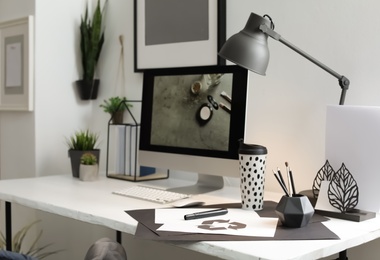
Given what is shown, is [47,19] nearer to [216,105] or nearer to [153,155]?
[153,155]

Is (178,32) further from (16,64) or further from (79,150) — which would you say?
(16,64)

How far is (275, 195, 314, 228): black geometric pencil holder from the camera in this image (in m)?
1.28

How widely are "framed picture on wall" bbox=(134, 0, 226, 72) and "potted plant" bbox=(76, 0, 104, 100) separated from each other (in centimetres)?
26

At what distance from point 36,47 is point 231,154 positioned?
49.2 inches

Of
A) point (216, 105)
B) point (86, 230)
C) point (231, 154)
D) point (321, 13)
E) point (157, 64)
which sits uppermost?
point (321, 13)

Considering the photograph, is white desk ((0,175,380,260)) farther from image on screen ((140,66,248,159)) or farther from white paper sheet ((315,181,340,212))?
image on screen ((140,66,248,159))

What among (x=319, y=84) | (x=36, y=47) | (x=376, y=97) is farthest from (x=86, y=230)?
(x=376, y=97)

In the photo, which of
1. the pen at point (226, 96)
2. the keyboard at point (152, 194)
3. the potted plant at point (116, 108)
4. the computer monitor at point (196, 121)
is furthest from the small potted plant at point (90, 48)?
the pen at point (226, 96)

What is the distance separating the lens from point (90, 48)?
2.56m

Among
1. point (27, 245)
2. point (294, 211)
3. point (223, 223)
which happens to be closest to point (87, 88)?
point (27, 245)

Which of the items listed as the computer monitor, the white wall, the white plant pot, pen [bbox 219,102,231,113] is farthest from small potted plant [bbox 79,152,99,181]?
pen [bbox 219,102,231,113]

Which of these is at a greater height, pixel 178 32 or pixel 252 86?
pixel 178 32

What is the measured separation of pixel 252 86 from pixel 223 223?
77cm

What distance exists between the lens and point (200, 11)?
6.90 ft
